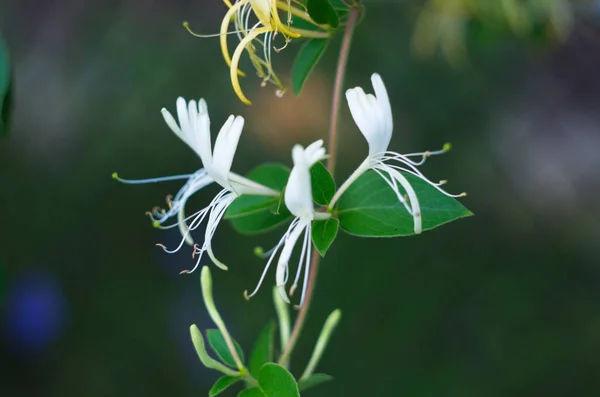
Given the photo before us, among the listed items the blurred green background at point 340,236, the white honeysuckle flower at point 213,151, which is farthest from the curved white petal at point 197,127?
the blurred green background at point 340,236

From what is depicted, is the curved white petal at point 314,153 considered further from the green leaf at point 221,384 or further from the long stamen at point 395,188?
the green leaf at point 221,384

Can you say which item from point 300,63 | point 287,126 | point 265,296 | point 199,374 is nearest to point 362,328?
point 265,296

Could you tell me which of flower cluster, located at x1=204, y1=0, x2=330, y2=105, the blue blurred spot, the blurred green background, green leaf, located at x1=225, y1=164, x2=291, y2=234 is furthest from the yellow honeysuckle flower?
the blue blurred spot

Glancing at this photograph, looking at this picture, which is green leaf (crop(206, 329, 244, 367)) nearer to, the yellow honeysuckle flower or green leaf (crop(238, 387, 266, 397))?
green leaf (crop(238, 387, 266, 397))

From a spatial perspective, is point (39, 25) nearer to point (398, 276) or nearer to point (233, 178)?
point (398, 276)

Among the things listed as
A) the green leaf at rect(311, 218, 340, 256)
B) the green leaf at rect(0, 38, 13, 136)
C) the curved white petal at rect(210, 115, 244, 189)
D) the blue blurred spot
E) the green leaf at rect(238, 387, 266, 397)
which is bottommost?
the blue blurred spot

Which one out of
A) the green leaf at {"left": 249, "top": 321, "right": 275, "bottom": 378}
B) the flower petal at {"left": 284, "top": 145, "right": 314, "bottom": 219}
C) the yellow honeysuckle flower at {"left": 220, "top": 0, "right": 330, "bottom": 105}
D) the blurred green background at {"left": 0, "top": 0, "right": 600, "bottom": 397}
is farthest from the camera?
the blurred green background at {"left": 0, "top": 0, "right": 600, "bottom": 397}

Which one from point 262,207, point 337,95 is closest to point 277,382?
point 262,207
